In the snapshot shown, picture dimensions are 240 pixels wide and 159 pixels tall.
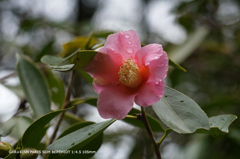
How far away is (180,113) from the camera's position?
69cm

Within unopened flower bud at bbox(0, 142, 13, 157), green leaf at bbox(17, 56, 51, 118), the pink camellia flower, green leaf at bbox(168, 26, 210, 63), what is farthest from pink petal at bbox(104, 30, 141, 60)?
green leaf at bbox(168, 26, 210, 63)

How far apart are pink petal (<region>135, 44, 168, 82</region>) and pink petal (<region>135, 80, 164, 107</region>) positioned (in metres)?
0.02

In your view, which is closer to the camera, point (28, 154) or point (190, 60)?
point (28, 154)

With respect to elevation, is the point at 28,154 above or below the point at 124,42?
below

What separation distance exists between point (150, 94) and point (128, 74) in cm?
8

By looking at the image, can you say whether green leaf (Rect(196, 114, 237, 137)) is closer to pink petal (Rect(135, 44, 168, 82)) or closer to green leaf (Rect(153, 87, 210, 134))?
green leaf (Rect(153, 87, 210, 134))

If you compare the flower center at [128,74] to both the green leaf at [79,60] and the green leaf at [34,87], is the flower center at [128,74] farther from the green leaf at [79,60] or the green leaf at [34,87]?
the green leaf at [34,87]

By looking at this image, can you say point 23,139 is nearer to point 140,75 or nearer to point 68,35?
point 140,75

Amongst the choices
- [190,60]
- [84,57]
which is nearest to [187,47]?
[190,60]

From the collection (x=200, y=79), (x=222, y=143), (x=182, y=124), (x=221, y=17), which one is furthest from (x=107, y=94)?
(x=221, y=17)

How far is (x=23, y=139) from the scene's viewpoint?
771mm

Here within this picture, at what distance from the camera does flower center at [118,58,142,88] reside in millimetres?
716

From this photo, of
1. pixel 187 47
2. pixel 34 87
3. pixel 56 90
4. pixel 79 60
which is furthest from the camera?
pixel 187 47

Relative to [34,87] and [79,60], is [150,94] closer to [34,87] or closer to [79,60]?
[79,60]
